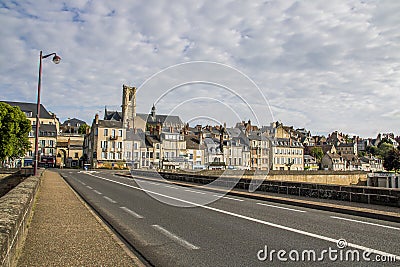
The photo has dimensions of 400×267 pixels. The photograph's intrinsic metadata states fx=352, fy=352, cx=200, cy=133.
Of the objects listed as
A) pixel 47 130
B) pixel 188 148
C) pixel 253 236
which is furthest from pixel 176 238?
pixel 47 130

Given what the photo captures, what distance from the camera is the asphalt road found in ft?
21.6

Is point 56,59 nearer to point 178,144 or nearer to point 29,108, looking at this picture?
point 178,144

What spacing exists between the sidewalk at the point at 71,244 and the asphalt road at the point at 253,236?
1.77 ft

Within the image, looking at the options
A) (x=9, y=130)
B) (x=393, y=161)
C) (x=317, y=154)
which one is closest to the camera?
(x=9, y=130)

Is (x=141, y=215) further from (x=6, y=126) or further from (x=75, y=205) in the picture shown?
(x=6, y=126)

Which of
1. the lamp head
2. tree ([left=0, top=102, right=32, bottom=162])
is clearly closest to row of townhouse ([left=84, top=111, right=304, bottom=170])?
the lamp head

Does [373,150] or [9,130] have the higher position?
[9,130]

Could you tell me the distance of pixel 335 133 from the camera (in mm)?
197750

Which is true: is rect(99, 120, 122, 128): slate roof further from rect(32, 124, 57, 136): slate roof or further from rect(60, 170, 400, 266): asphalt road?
rect(60, 170, 400, 266): asphalt road

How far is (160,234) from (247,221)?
3043 mm

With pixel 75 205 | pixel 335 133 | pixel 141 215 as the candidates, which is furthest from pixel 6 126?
pixel 335 133

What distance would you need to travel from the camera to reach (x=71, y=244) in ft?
24.5

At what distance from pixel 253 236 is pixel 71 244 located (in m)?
4.13

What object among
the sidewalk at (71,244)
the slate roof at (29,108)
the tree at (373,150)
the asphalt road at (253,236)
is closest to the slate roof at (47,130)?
the slate roof at (29,108)
